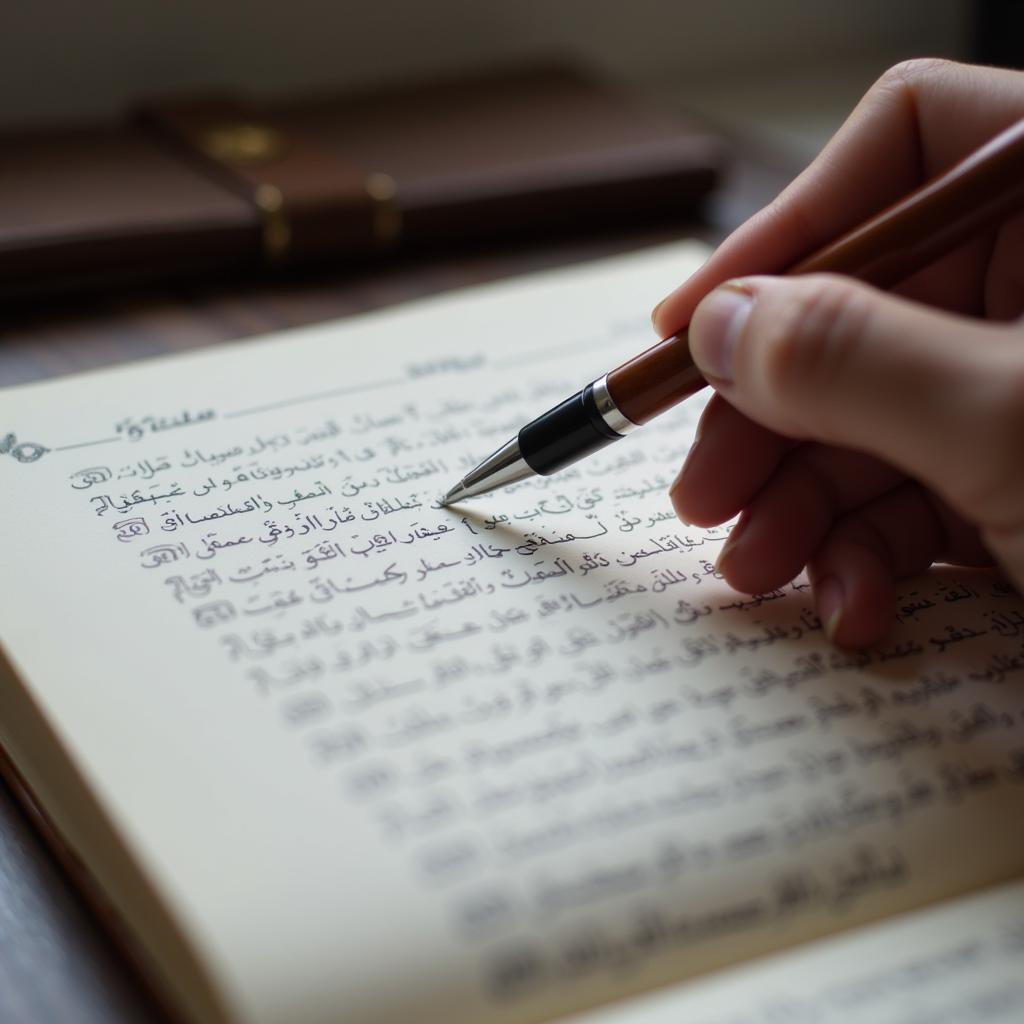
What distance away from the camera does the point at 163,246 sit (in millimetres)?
966

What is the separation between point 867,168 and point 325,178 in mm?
472

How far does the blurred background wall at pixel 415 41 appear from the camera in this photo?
46.6 inches

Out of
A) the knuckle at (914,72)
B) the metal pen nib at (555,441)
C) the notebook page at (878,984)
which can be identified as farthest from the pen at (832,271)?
the notebook page at (878,984)

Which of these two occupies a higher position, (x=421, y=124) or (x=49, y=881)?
(x=421, y=124)

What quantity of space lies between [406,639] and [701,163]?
A: 67 cm

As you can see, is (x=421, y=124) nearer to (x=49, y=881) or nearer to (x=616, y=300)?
(x=616, y=300)

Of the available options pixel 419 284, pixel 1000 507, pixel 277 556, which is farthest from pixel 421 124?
pixel 1000 507

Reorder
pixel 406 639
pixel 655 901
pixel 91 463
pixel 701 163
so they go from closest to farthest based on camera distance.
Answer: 1. pixel 655 901
2. pixel 406 639
3. pixel 91 463
4. pixel 701 163

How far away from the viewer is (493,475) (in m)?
0.73

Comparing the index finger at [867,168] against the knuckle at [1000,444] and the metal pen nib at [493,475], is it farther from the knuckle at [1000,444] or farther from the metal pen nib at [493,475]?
the knuckle at [1000,444]

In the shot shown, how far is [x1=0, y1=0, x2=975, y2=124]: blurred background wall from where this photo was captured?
1.18 m

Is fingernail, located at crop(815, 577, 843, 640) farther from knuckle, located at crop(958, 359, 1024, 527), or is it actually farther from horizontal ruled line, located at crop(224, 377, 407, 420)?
horizontal ruled line, located at crop(224, 377, 407, 420)

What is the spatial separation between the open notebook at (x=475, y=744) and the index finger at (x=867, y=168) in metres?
0.14

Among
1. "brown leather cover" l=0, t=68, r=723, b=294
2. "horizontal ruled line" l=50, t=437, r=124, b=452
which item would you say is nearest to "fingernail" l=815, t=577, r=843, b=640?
"horizontal ruled line" l=50, t=437, r=124, b=452
